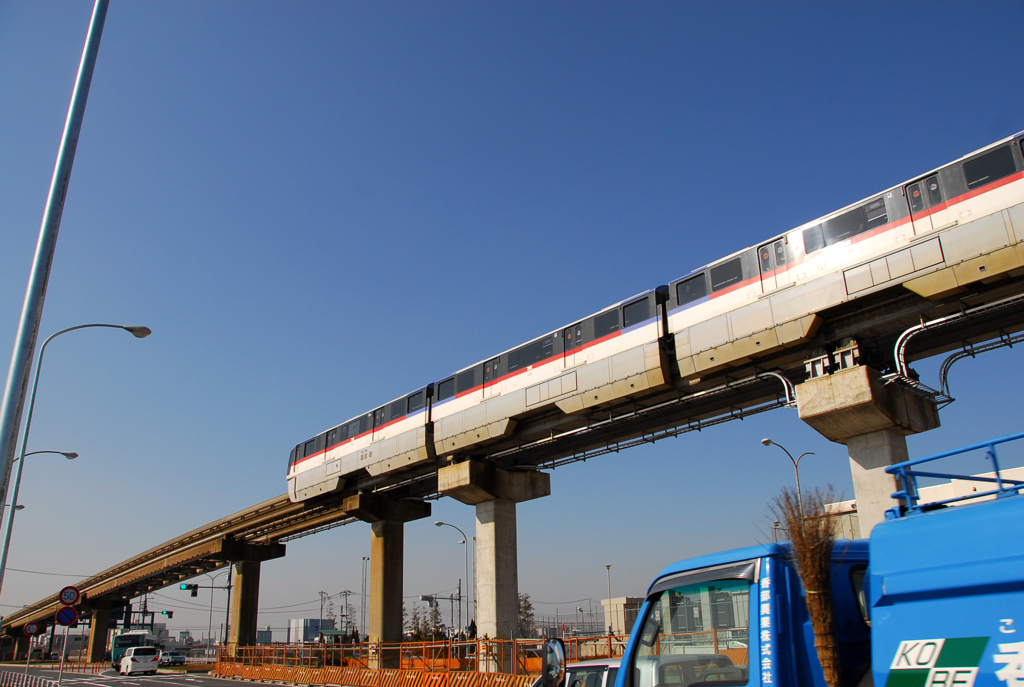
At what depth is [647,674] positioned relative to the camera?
516 cm

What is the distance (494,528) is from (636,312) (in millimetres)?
11854

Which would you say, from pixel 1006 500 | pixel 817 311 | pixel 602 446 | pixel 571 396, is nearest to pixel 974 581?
pixel 1006 500

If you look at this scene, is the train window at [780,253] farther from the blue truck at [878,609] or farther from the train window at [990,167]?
the blue truck at [878,609]

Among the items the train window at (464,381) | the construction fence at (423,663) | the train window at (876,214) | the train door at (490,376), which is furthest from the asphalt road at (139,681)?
the train window at (876,214)

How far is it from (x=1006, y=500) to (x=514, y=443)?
948 inches

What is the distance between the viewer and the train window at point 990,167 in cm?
1482

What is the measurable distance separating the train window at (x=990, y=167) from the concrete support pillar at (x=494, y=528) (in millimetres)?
19535

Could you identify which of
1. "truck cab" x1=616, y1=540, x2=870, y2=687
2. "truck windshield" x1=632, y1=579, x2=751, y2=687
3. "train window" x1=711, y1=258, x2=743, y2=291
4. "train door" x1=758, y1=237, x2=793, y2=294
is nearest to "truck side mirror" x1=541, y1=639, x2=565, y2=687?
"truck cab" x1=616, y1=540, x2=870, y2=687

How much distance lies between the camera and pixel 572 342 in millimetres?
24094

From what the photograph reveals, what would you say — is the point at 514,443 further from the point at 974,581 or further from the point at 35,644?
the point at 35,644

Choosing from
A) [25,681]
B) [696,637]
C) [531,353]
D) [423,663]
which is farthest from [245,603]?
[696,637]

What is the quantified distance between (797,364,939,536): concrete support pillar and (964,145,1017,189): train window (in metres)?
4.98

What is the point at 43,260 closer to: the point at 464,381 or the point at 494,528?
the point at 464,381

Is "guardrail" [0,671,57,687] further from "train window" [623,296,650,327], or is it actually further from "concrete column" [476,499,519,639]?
"train window" [623,296,650,327]
